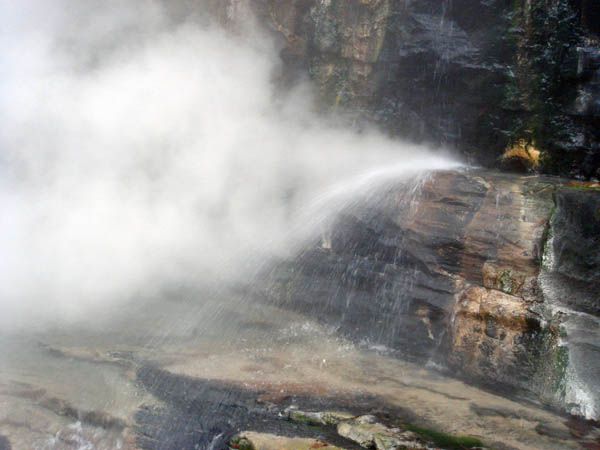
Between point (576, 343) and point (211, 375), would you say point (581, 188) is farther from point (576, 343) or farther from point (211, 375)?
point (211, 375)

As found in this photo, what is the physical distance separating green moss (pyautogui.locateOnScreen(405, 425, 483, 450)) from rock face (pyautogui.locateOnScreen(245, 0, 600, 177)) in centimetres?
367

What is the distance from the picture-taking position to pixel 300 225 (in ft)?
21.9

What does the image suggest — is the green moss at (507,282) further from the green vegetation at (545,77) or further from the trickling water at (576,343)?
the green vegetation at (545,77)

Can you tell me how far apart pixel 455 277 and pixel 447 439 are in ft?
5.96

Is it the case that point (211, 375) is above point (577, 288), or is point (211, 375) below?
below

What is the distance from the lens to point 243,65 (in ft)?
26.0

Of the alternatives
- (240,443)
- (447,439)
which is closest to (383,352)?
(447,439)

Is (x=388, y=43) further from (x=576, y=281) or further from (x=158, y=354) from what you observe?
(x=158, y=354)

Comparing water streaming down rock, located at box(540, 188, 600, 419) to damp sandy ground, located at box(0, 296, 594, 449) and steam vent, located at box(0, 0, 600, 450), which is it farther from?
damp sandy ground, located at box(0, 296, 594, 449)

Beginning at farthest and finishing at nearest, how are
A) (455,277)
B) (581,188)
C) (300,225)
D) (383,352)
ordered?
(300,225)
(383,352)
(455,277)
(581,188)

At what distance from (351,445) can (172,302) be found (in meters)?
3.63

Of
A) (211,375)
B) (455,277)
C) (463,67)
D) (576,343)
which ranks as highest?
(463,67)

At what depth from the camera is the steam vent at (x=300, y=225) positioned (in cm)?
409

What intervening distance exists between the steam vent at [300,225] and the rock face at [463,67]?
3cm
